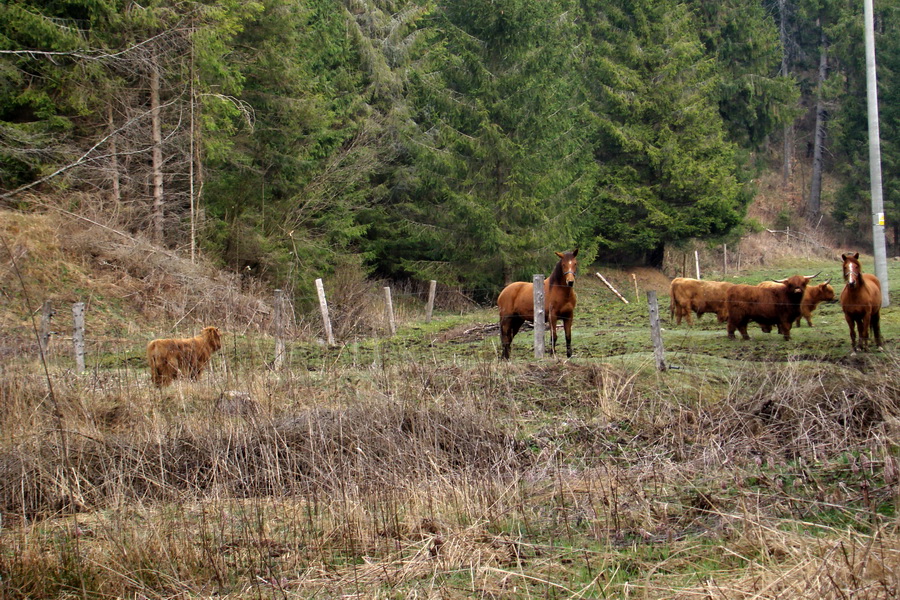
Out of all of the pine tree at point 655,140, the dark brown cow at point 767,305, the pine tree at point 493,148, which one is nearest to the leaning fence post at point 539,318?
the dark brown cow at point 767,305

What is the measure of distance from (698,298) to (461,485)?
1299cm

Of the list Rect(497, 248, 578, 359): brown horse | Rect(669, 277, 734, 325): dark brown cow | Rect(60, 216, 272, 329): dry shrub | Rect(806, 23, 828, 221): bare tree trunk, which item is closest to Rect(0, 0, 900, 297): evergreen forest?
Rect(60, 216, 272, 329): dry shrub

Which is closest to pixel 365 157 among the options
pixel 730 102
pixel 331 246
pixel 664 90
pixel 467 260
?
pixel 331 246

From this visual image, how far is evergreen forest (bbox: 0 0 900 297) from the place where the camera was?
20516 mm

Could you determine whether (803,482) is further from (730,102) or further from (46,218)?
(730,102)

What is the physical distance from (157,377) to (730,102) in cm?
3912

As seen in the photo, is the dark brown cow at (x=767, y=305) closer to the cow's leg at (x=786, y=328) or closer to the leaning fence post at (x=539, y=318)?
the cow's leg at (x=786, y=328)

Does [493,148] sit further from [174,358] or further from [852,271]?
[174,358]

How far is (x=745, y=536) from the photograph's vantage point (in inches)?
182

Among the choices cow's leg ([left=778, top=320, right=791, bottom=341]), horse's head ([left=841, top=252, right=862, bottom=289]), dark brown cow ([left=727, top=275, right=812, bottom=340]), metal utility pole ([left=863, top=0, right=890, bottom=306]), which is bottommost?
cow's leg ([left=778, top=320, right=791, bottom=341])

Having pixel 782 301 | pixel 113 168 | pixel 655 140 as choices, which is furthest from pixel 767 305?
pixel 655 140

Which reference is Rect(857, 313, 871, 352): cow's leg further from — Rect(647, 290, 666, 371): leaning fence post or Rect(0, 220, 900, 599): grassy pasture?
Rect(647, 290, 666, 371): leaning fence post

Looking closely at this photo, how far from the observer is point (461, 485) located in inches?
234

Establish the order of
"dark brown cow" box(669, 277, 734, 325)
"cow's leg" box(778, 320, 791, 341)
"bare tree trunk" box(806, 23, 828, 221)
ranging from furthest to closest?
"bare tree trunk" box(806, 23, 828, 221), "dark brown cow" box(669, 277, 734, 325), "cow's leg" box(778, 320, 791, 341)
